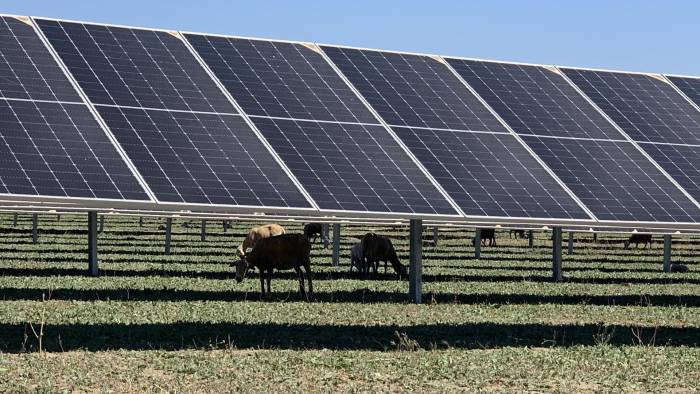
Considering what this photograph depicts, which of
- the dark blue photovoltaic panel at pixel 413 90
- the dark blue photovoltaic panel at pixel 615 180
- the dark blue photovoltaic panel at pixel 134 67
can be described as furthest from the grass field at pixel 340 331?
the dark blue photovoltaic panel at pixel 134 67

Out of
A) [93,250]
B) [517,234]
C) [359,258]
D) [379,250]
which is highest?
[517,234]

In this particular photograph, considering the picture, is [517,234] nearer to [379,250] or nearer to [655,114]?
[379,250]

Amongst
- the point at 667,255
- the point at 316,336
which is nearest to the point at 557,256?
the point at 667,255

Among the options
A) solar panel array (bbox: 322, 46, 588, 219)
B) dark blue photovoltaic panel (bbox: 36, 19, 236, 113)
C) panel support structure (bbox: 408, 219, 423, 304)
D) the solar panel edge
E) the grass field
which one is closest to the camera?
the grass field

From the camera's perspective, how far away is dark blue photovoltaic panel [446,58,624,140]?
94.4 ft

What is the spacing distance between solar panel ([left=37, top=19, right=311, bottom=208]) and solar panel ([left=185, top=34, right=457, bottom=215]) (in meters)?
0.48

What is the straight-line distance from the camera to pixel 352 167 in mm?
23859

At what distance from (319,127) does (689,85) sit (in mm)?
13963

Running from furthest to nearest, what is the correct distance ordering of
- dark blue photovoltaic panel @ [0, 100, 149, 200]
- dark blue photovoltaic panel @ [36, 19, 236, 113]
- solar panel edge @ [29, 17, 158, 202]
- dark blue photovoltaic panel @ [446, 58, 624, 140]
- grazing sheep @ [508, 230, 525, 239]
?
grazing sheep @ [508, 230, 525, 239] < dark blue photovoltaic panel @ [446, 58, 624, 140] < dark blue photovoltaic panel @ [36, 19, 236, 113] < solar panel edge @ [29, 17, 158, 202] < dark blue photovoltaic panel @ [0, 100, 149, 200]

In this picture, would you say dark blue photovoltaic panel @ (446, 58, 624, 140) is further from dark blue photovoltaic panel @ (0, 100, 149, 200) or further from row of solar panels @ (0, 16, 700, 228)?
dark blue photovoltaic panel @ (0, 100, 149, 200)

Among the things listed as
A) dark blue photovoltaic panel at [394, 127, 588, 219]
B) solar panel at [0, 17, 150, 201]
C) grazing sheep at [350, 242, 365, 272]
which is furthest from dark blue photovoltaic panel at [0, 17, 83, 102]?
grazing sheep at [350, 242, 365, 272]

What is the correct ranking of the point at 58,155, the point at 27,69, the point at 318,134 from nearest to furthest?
the point at 58,155 → the point at 318,134 → the point at 27,69

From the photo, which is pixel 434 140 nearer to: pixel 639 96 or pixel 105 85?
pixel 105 85

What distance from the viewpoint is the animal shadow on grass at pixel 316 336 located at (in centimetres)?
1709
